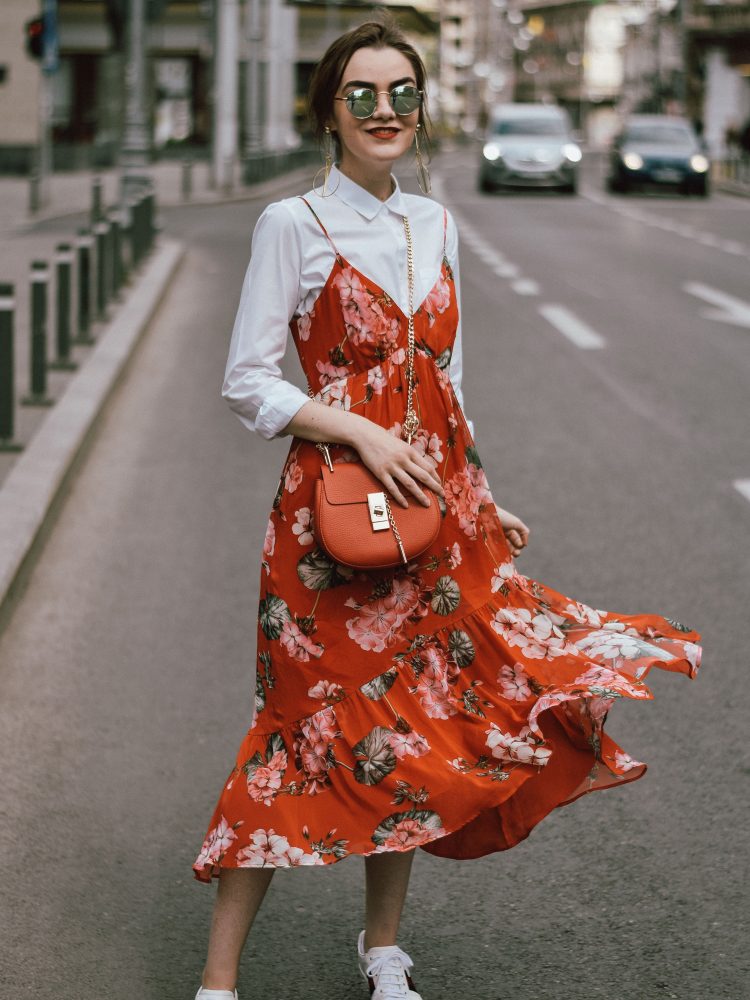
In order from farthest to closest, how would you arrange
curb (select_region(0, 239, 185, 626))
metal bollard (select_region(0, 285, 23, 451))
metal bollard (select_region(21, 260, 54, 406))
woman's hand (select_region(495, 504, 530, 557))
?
metal bollard (select_region(21, 260, 54, 406))
metal bollard (select_region(0, 285, 23, 451))
curb (select_region(0, 239, 185, 626))
woman's hand (select_region(495, 504, 530, 557))

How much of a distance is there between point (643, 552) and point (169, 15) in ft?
185

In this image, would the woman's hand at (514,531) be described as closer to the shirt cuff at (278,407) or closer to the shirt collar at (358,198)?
the shirt cuff at (278,407)

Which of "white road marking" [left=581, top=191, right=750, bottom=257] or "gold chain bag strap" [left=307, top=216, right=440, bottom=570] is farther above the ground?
"gold chain bag strap" [left=307, top=216, right=440, bottom=570]

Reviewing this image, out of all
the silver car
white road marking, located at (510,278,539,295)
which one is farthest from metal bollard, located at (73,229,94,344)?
the silver car

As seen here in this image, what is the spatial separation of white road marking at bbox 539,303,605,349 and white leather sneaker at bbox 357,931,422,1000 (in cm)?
1041

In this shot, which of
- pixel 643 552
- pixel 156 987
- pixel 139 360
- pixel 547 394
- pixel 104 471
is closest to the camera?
pixel 156 987

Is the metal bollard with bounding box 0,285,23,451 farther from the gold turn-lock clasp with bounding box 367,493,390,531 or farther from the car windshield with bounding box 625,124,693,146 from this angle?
the car windshield with bounding box 625,124,693,146

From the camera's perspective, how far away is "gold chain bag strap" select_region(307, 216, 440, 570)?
2738 mm

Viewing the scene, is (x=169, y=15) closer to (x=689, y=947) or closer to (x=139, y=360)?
(x=139, y=360)

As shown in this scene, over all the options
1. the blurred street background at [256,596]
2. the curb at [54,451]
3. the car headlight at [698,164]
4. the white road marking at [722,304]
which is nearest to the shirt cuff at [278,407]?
the blurred street background at [256,596]

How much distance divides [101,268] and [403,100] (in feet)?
36.7

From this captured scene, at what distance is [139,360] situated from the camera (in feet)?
40.7

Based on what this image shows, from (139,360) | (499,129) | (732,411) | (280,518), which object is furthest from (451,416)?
(499,129)

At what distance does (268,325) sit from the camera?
2865 mm
